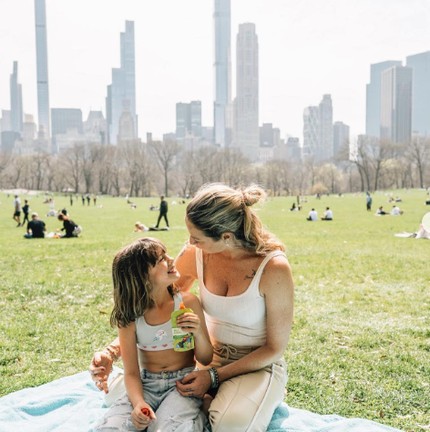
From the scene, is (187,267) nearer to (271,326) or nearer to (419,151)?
(271,326)

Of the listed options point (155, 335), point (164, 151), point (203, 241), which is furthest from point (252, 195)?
point (164, 151)

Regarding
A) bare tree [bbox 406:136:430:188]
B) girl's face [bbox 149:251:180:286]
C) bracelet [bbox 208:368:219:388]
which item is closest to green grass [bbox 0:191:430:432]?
girl's face [bbox 149:251:180:286]

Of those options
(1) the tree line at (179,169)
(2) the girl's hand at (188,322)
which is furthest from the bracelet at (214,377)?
(1) the tree line at (179,169)

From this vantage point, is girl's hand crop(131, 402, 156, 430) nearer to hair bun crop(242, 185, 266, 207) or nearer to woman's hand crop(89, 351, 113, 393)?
woman's hand crop(89, 351, 113, 393)

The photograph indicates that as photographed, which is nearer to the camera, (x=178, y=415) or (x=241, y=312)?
(x=178, y=415)

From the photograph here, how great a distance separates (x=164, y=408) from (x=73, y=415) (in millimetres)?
1208

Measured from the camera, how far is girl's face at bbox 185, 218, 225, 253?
336 cm

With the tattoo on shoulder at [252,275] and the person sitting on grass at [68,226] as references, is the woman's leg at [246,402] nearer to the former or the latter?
the tattoo on shoulder at [252,275]

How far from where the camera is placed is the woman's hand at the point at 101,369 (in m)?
3.41

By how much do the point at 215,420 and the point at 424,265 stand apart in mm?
9439

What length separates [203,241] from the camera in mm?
3385

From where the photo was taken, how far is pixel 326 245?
51.9 feet

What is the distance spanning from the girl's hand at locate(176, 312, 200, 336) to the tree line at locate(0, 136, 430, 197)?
80953 mm

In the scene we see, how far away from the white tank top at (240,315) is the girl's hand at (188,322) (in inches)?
13.6
